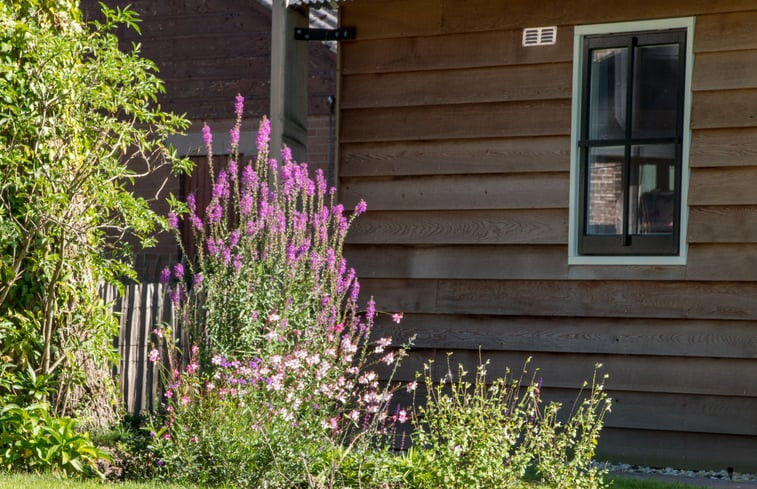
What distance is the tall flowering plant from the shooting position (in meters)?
5.44

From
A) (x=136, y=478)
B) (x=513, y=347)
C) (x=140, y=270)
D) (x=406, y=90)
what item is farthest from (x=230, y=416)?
(x=140, y=270)

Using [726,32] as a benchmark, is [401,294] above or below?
below

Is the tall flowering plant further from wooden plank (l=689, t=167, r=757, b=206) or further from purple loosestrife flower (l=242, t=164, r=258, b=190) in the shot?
wooden plank (l=689, t=167, r=757, b=206)

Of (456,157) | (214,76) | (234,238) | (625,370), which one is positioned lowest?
(625,370)

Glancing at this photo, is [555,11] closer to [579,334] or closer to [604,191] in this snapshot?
[604,191]

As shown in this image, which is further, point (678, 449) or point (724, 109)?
point (678, 449)

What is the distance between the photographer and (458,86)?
7.61 meters

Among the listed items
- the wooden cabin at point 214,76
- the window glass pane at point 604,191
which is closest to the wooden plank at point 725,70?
the window glass pane at point 604,191

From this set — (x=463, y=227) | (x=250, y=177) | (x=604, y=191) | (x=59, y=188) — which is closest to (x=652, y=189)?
(x=604, y=191)

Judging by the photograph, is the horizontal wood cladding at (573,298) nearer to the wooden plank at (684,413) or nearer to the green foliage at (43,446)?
the wooden plank at (684,413)

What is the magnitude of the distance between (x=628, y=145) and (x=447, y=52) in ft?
4.76

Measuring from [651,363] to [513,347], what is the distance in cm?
94

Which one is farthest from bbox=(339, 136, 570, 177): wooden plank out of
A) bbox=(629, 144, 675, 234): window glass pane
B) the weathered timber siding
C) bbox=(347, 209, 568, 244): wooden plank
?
bbox=(629, 144, 675, 234): window glass pane

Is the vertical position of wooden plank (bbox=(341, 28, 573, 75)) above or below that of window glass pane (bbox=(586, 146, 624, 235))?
above
